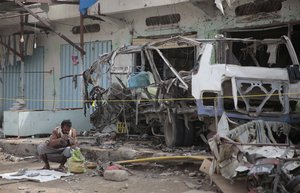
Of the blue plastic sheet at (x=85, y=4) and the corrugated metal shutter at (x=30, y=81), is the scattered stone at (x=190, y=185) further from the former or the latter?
the corrugated metal shutter at (x=30, y=81)

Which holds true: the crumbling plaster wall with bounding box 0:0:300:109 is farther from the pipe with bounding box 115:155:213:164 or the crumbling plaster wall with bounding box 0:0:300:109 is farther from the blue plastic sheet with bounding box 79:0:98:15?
the pipe with bounding box 115:155:213:164

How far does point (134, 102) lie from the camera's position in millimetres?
10945

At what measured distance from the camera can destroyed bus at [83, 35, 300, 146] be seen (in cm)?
838

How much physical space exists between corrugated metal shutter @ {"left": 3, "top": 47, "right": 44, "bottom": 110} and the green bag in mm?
9135

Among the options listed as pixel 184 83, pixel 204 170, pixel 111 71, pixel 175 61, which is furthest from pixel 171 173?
pixel 175 61

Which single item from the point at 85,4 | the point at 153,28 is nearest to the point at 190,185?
the point at 153,28

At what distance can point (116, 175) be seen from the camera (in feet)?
26.5

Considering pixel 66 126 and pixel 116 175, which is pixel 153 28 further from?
pixel 116 175

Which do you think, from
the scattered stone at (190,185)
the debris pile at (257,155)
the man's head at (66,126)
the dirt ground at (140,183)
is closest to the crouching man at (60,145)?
the man's head at (66,126)

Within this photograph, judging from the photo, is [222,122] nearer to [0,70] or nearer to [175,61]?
[175,61]

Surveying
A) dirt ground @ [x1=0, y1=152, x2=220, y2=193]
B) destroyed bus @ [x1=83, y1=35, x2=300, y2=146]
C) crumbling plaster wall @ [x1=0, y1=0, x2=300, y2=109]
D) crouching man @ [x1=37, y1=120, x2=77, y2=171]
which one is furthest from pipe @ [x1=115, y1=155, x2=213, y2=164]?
crumbling plaster wall @ [x1=0, y1=0, x2=300, y2=109]

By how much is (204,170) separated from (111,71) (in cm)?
462

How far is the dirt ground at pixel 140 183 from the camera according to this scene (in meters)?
7.39

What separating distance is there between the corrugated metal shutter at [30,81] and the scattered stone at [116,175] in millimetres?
9954
